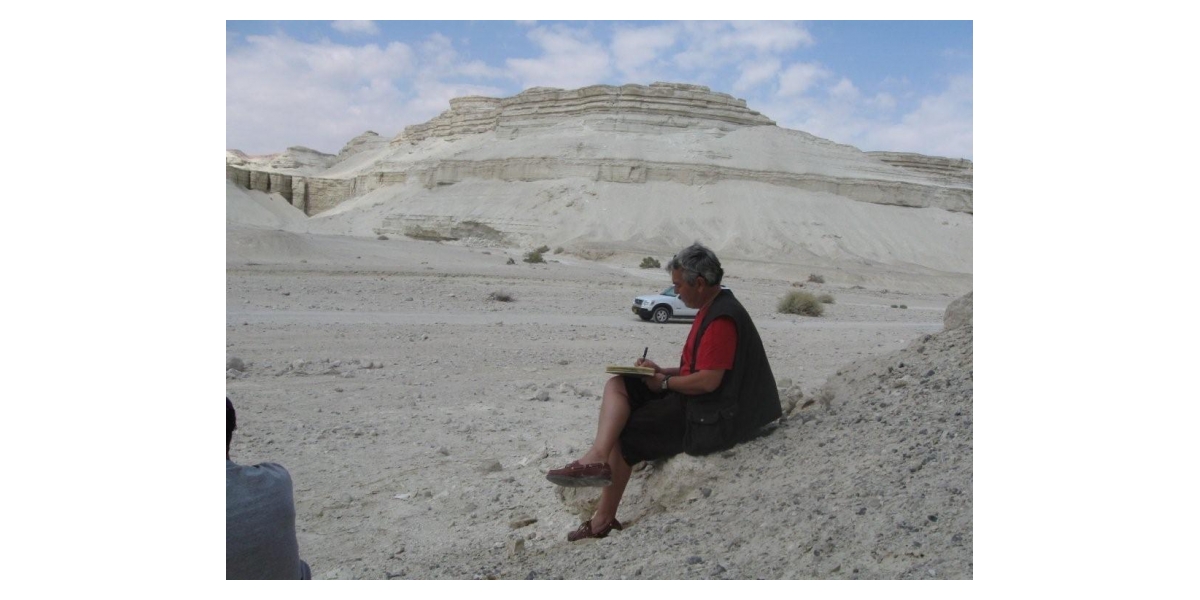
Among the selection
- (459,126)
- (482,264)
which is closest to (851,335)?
(482,264)

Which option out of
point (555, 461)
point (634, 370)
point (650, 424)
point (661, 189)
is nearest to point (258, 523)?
point (634, 370)

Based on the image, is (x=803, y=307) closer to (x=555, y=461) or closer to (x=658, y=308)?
(x=658, y=308)

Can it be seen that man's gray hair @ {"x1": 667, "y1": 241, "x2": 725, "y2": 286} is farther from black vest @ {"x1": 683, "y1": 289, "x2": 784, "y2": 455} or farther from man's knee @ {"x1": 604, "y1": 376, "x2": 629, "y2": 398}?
man's knee @ {"x1": 604, "y1": 376, "x2": 629, "y2": 398}

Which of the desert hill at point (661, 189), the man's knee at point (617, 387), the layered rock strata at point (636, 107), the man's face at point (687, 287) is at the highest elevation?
the layered rock strata at point (636, 107)

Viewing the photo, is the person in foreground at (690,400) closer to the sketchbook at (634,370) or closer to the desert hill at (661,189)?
the sketchbook at (634,370)

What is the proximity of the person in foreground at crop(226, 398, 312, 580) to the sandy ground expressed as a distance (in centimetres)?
140

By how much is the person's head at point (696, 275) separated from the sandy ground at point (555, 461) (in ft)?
2.87

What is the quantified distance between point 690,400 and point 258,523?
7.17ft

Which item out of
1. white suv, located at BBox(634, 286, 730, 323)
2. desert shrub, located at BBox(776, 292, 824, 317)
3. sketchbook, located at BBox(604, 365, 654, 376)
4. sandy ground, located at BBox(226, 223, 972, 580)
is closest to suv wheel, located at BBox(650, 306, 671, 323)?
white suv, located at BBox(634, 286, 730, 323)

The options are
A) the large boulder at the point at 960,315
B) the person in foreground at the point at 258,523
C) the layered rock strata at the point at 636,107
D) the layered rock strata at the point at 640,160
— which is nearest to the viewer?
the person in foreground at the point at 258,523

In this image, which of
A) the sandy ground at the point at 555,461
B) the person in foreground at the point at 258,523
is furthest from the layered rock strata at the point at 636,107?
the person in foreground at the point at 258,523

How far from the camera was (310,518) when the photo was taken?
206 inches

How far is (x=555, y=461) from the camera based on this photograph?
20.0ft

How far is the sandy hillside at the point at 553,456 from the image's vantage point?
11.6 ft
